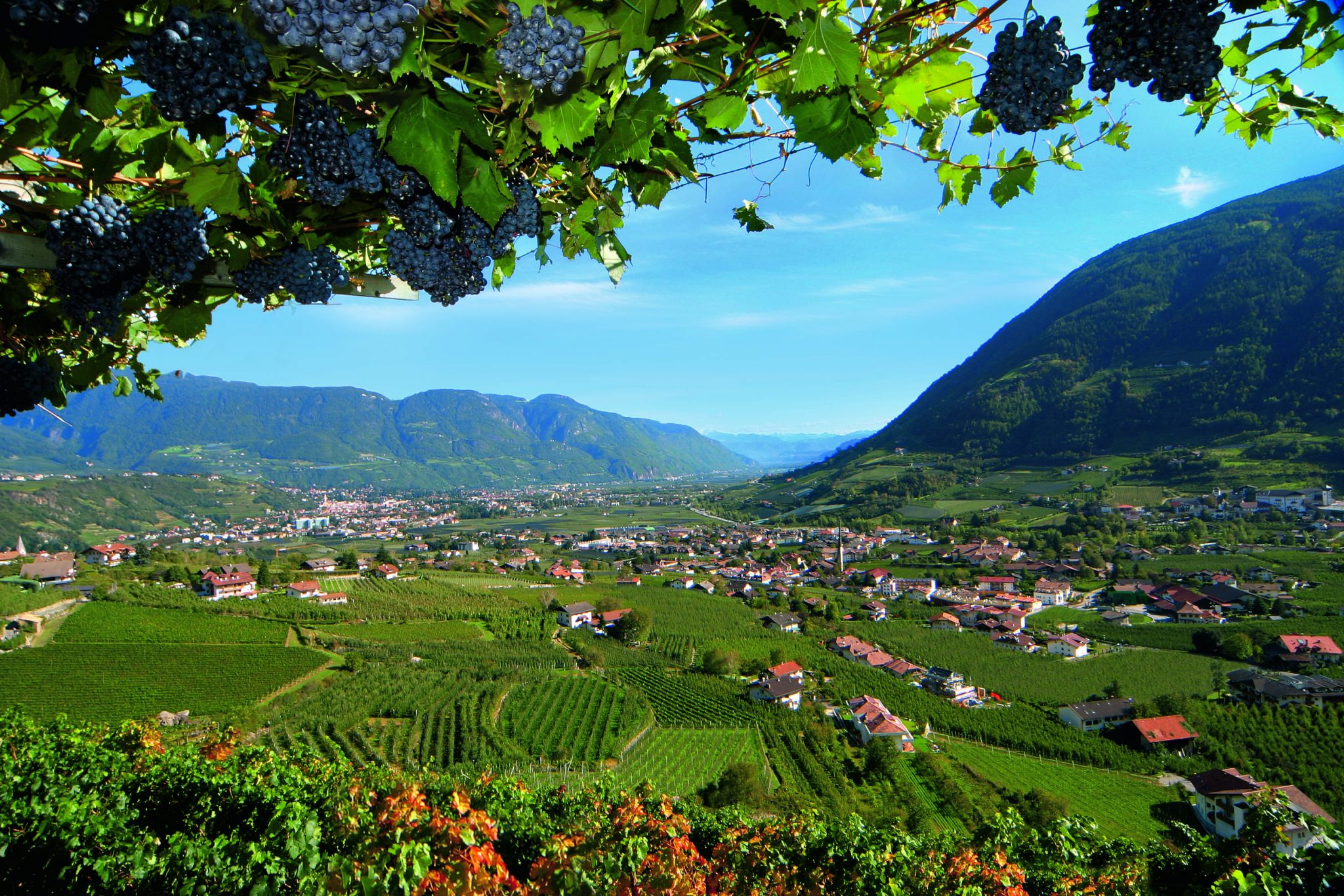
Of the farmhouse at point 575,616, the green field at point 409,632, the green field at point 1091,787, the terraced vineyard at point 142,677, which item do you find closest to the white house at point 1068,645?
the green field at point 1091,787

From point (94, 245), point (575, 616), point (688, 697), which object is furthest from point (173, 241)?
point (575, 616)

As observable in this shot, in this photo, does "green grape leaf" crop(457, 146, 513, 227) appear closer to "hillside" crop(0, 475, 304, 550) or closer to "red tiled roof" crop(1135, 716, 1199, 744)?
"red tiled roof" crop(1135, 716, 1199, 744)

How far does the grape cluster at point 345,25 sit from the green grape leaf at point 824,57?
27.0 inches

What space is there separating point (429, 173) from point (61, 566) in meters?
64.9

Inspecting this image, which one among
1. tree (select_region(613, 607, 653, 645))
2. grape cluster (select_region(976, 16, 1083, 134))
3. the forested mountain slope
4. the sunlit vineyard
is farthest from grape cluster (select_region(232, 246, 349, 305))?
the forested mountain slope

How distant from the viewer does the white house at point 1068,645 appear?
37.1 meters

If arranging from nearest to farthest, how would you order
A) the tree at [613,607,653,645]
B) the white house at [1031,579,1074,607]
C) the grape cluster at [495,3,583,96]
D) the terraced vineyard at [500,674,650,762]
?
the grape cluster at [495,3,583,96], the terraced vineyard at [500,674,650,762], the tree at [613,607,653,645], the white house at [1031,579,1074,607]

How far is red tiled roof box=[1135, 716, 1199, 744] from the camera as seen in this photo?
2584cm

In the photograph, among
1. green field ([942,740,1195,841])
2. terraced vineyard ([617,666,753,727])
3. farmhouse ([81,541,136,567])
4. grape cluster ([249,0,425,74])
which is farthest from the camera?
farmhouse ([81,541,136,567])

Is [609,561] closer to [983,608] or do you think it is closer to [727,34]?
[983,608]

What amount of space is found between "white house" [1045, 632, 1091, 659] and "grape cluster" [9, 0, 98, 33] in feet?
152

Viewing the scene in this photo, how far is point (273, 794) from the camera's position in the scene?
859cm

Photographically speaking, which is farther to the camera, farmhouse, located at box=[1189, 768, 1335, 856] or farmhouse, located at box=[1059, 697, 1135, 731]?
farmhouse, located at box=[1059, 697, 1135, 731]

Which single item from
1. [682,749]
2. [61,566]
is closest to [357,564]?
[61,566]
